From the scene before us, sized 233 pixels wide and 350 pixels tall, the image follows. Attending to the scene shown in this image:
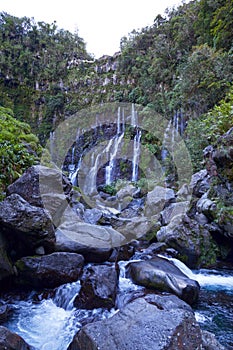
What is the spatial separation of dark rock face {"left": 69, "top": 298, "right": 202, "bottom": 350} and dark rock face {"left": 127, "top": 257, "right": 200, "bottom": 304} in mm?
1952

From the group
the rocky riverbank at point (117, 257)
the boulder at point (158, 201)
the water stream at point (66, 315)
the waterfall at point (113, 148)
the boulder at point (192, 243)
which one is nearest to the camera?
the rocky riverbank at point (117, 257)

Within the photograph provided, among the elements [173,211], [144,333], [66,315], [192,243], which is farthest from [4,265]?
[173,211]

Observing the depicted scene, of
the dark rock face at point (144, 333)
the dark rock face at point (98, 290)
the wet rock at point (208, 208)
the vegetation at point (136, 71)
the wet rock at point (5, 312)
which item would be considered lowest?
the wet rock at point (5, 312)

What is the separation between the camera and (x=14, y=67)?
111ft

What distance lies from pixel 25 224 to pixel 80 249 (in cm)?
166

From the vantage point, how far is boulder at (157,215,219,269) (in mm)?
7148

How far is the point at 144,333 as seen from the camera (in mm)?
2582

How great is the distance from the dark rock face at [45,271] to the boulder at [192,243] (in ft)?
10.8

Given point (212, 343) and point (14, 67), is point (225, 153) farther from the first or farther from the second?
point (14, 67)

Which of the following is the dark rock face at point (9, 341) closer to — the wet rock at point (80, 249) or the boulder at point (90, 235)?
the wet rock at point (80, 249)

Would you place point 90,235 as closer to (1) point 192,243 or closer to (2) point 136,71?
(1) point 192,243

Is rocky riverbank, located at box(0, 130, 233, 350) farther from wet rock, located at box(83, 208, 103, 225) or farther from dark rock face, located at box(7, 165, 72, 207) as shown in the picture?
wet rock, located at box(83, 208, 103, 225)

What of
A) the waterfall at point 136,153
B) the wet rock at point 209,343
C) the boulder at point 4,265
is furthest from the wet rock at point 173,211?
the waterfall at point 136,153

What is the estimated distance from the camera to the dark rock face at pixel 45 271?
16.5ft
